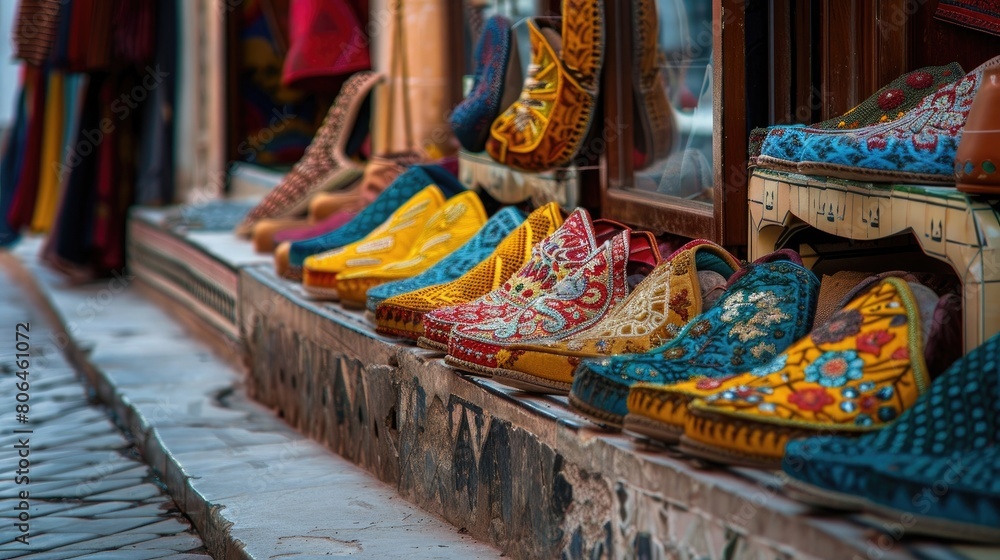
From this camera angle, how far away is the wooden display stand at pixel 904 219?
176 centimetres

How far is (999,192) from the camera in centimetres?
174

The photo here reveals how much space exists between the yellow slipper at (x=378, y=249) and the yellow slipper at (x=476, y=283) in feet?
1.69

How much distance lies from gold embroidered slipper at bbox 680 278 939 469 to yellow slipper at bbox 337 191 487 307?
148 cm

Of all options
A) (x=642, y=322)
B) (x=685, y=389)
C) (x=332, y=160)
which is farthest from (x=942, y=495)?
(x=332, y=160)

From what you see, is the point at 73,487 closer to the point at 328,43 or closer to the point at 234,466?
the point at 234,466

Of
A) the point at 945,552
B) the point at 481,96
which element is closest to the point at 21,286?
the point at 481,96

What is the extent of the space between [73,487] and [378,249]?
978 mm

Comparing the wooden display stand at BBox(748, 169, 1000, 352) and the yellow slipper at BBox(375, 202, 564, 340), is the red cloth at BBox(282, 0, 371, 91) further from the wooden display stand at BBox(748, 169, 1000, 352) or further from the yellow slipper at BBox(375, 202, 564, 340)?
the wooden display stand at BBox(748, 169, 1000, 352)

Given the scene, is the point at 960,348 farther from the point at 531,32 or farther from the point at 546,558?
the point at 531,32

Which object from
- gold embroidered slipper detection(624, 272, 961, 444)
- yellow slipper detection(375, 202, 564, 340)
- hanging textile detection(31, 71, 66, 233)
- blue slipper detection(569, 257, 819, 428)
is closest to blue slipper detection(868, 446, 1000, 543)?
gold embroidered slipper detection(624, 272, 961, 444)

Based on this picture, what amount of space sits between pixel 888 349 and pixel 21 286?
20.2ft

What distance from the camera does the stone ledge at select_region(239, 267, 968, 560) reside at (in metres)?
1.64

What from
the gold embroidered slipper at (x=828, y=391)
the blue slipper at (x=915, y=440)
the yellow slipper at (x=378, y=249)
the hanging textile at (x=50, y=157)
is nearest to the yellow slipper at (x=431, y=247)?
the yellow slipper at (x=378, y=249)

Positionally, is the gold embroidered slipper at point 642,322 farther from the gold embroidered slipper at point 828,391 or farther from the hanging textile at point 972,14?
the hanging textile at point 972,14
